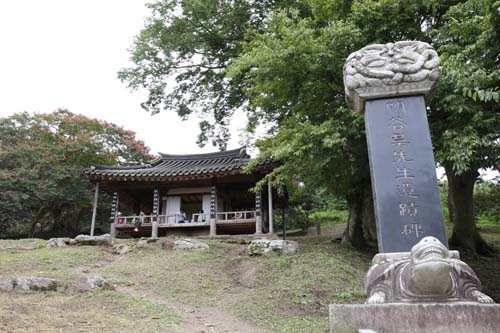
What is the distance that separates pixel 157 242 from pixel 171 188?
6.45m

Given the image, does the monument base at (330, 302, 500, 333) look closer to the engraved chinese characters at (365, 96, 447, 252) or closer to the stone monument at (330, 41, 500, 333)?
the stone monument at (330, 41, 500, 333)

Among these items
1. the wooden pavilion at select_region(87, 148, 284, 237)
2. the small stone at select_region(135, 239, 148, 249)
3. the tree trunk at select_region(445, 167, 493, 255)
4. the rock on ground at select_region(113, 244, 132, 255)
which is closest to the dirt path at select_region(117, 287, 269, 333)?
the rock on ground at select_region(113, 244, 132, 255)

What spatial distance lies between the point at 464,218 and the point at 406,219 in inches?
401

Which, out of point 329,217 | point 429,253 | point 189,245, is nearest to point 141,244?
point 189,245

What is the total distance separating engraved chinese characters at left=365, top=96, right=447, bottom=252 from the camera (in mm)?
4602

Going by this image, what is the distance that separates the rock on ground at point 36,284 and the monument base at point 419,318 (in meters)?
6.16

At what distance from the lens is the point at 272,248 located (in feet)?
37.3

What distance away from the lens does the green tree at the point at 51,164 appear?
20125mm

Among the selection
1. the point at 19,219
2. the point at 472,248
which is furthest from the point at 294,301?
the point at 19,219

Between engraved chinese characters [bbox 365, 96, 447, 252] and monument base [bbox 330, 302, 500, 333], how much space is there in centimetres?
95

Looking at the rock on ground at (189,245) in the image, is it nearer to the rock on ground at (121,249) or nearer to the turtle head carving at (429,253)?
the rock on ground at (121,249)

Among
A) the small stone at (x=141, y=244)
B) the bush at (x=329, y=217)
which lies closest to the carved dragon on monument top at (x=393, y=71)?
the small stone at (x=141, y=244)

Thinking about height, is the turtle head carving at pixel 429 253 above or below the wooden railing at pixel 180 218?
below

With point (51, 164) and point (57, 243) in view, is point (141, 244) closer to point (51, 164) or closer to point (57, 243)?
point (57, 243)
